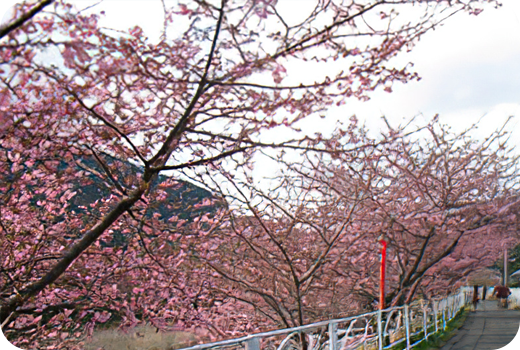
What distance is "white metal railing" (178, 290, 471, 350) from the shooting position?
4.19 metres

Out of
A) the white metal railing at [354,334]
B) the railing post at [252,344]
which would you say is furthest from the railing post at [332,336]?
the railing post at [252,344]

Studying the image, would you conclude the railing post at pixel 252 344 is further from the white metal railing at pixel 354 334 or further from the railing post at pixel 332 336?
the railing post at pixel 332 336

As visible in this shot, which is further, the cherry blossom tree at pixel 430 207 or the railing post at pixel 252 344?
the cherry blossom tree at pixel 430 207

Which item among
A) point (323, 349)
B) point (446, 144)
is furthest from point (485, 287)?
point (323, 349)

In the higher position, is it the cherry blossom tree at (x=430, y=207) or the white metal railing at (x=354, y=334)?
the cherry blossom tree at (x=430, y=207)

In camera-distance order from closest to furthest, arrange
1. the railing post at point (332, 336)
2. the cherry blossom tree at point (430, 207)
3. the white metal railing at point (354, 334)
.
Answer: the white metal railing at point (354, 334) < the railing post at point (332, 336) < the cherry blossom tree at point (430, 207)

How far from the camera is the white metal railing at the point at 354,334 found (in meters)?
4.19

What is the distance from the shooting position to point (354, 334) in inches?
432

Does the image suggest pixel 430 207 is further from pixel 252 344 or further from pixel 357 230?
pixel 252 344

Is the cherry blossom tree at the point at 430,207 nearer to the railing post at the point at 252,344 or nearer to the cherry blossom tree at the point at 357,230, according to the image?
the cherry blossom tree at the point at 357,230

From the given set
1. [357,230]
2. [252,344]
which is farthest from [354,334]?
[252,344]

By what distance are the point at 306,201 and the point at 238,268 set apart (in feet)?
5.28

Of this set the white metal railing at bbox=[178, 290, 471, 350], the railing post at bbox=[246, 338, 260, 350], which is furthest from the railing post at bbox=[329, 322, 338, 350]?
the railing post at bbox=[246, 338, 260, 350]

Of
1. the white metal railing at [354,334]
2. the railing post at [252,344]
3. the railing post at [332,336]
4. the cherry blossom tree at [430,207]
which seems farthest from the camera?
the cherry blossom tree at [430,207]
